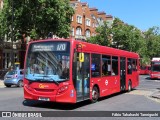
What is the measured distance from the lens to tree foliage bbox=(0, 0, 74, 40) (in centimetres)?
3797

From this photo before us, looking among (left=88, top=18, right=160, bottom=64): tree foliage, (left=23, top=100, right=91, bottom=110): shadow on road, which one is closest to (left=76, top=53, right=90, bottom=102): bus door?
(left=23, top=100, right=91, bottom=110): shadow on road

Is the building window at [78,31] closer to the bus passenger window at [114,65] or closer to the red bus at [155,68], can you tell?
the red bus at [155,68]

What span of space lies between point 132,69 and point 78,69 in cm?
1016

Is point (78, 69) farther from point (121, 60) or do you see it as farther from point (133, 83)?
point (133, 83)

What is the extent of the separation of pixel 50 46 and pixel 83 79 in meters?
2.01

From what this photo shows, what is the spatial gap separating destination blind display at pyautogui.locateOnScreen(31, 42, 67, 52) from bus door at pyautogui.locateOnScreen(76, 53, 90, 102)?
962mm

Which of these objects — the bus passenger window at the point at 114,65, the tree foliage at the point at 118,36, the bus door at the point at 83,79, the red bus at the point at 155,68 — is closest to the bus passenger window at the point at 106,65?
the bus passenger window at the point at 114,65

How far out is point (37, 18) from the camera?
3819 centimetres

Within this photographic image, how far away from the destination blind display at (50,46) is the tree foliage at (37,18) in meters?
23.6

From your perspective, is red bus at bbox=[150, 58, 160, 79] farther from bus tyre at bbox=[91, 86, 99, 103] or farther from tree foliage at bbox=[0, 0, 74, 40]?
bus tyre at bbox=[91, 86, 99, 103]

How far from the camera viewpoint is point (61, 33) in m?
39.2

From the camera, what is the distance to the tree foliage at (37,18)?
3797cm

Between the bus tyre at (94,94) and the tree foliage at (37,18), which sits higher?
the tree foliage at (37,18)

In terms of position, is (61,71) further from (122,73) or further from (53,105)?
(122,73)
